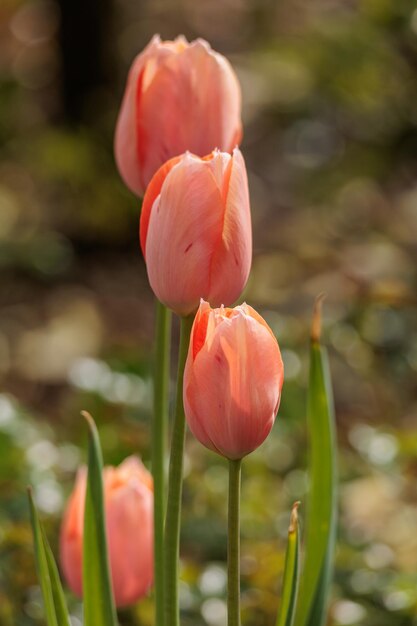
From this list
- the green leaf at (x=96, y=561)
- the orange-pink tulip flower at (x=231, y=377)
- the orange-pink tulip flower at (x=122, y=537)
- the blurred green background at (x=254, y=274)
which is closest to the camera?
the orange-pink tulip flower at (x=231, y=377)

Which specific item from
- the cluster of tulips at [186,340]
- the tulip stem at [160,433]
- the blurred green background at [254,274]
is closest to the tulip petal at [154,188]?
the cluster of tulips at [186,340]

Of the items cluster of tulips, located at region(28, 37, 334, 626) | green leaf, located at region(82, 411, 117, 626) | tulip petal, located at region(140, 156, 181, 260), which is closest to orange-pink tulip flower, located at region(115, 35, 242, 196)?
cluster of tulips, located at region(28, 37, 334, 626)

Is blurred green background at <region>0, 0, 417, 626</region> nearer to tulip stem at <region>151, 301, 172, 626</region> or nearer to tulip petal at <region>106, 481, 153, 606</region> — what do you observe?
tulip petal at <region>106, 481, 153, 606</region>

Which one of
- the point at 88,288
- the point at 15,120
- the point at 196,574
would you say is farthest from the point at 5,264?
the point at 196,574

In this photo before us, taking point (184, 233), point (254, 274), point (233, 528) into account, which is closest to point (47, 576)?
point (233, 528)

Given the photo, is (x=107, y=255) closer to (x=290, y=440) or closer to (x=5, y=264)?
(x=5, y=264)

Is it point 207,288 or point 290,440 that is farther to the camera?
point 290,440

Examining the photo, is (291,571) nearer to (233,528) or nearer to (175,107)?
(233,528)

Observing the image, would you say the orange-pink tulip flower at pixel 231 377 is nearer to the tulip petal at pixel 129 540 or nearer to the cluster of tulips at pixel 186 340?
the cluster of tulips at pixel 186 340
